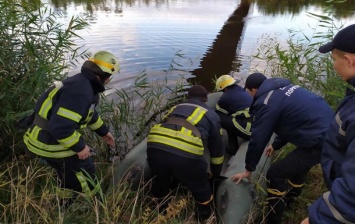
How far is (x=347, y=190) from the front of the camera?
1.43 m

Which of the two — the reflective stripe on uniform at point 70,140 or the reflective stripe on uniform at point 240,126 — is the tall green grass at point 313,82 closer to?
the reflective stripe on uniform at point 240,126

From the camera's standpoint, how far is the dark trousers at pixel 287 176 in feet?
9.36

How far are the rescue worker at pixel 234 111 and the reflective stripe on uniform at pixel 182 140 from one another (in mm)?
1804

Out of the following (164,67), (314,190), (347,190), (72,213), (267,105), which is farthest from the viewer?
(164,67)

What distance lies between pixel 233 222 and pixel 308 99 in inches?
48.4

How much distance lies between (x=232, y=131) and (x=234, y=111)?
0.94 ft

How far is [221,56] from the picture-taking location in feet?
29.7

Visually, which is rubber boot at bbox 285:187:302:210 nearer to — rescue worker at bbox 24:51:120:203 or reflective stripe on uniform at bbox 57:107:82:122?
rescue worker at bbox 24:51:120:203

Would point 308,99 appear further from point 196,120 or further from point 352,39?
point 352,39

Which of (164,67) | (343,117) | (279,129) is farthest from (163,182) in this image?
(164,67)

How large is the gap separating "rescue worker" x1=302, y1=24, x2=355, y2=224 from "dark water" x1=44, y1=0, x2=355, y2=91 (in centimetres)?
426

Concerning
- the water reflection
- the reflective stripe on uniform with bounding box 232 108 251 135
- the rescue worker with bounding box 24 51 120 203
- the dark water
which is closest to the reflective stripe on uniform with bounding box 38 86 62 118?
the rescue worker with bounding box 24 51 120 203

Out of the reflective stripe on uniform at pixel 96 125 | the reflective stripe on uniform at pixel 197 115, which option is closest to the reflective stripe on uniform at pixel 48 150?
the reflective stripe on uniform at pixel 96 125

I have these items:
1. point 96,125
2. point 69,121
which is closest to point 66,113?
point 69,121
